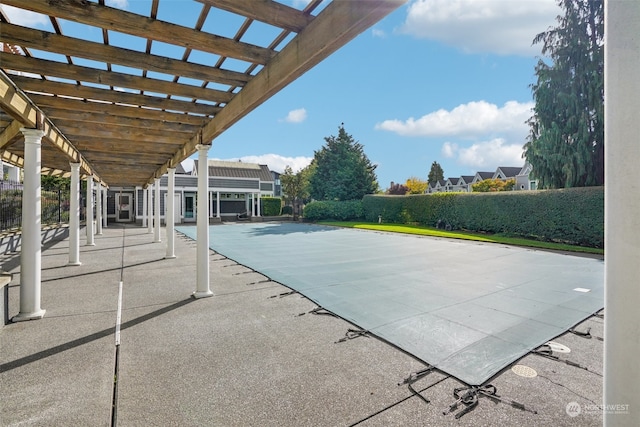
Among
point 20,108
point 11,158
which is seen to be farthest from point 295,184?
point 20,108

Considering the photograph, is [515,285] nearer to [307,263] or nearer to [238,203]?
[307,263]

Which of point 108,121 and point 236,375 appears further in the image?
point 108,121

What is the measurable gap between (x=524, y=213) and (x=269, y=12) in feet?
49.8

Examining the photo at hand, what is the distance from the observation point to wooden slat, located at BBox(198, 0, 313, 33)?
251 cm

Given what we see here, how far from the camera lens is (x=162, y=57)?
3.44 meters

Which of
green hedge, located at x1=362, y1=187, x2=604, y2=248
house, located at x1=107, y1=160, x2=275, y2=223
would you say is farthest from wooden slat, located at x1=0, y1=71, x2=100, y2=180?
house, located at x1=107, y1=160, x2=275, y2=223

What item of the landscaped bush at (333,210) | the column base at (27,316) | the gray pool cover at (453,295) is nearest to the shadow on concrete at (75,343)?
the column base at (27,316)

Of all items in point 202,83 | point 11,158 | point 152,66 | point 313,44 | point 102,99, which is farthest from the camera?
point 11,158

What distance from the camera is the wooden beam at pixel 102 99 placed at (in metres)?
3.94

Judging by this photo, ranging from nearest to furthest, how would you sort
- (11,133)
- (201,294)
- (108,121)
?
1. (11,133)
2. (201,294)
3. (108,121)

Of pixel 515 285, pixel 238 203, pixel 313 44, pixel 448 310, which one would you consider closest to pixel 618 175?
pixel 313 44

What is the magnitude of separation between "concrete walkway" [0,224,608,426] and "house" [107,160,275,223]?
1972 cm

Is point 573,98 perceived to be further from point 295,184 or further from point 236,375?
point 295,184

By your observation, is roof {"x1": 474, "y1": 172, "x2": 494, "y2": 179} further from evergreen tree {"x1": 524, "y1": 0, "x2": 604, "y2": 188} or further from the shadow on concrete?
the shadow on concrete
